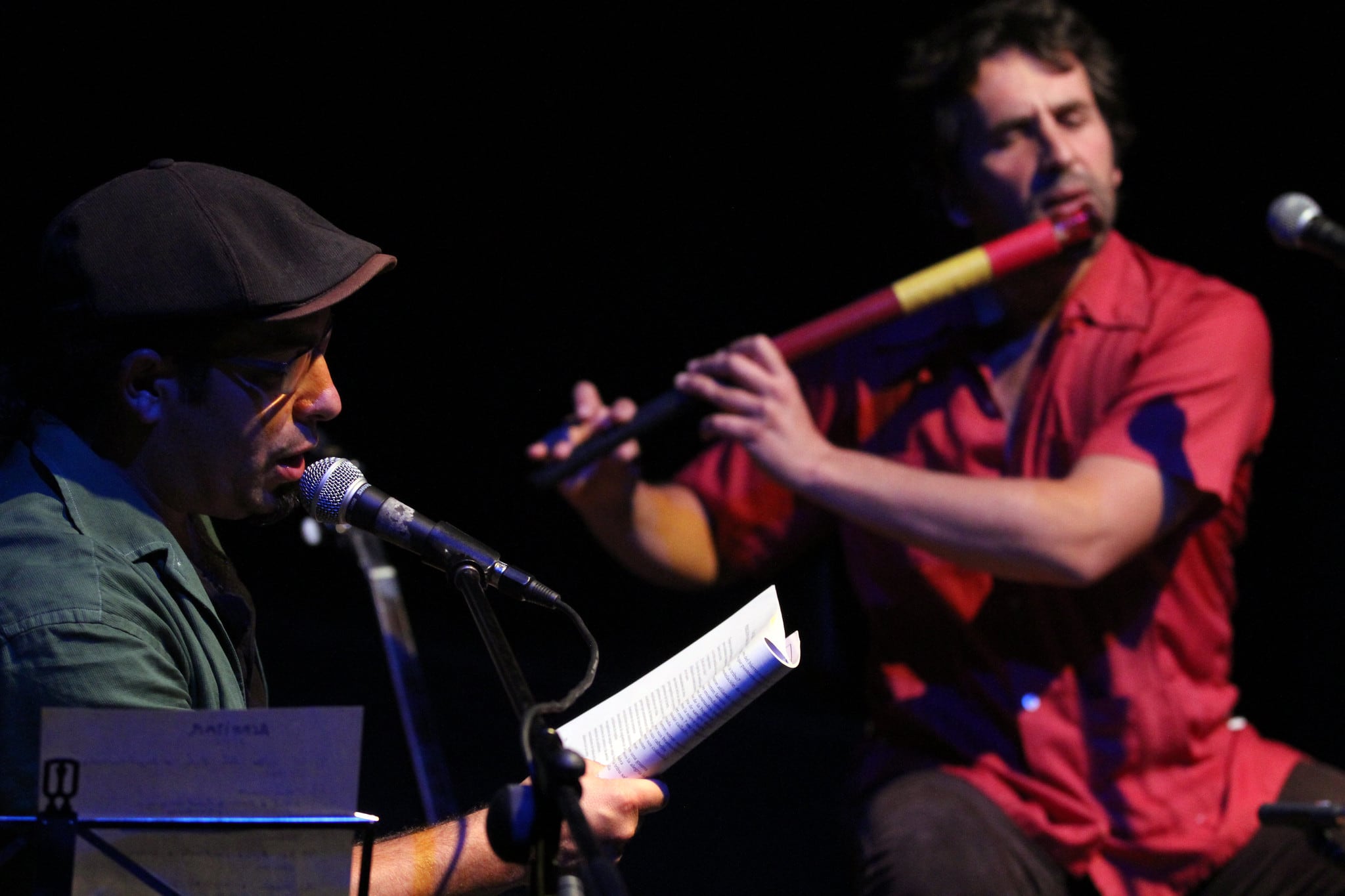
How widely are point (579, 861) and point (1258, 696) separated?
2064 millimetres

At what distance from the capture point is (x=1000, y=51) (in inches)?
97.0

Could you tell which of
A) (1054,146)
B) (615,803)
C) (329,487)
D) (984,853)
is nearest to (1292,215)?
(1054,146)

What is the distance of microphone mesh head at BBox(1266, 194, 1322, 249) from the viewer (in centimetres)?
172

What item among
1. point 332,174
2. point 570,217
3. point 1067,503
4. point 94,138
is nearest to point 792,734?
point 1067,503

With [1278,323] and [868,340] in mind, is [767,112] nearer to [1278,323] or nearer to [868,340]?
[868,340]

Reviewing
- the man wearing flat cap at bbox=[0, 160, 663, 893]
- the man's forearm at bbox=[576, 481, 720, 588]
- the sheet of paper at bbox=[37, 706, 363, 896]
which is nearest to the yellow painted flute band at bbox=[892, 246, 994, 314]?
the man's forearm at bbox=[576, 481, 720, 588]

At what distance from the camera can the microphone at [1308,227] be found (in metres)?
1.71

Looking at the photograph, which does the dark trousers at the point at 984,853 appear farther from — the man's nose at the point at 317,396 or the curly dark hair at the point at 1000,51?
the curly dark hair at the point at 1000,51

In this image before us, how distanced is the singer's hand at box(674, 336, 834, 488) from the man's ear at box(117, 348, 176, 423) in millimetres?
875

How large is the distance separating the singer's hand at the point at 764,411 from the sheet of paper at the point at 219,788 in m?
1.15

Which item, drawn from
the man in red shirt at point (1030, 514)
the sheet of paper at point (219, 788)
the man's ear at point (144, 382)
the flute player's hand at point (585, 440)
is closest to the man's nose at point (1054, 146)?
the man in red shirt at point (1030, 514)

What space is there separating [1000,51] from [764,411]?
0.91m

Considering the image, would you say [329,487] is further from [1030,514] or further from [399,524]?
[1030,514]

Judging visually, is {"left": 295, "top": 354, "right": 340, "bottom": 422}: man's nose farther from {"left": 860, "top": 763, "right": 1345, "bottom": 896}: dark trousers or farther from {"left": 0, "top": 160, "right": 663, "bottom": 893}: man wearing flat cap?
{"left": 860, "top": 763, "right": 1345, "bottom": 896}: dark trousers
